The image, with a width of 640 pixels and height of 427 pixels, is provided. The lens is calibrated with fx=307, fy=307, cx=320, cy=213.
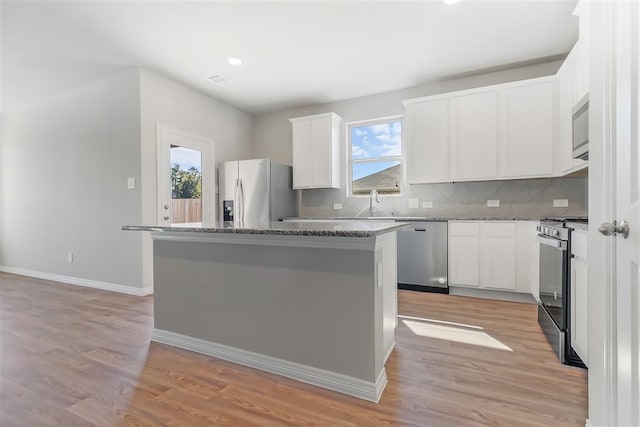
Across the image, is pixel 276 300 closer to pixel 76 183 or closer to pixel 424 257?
pixel 424 257

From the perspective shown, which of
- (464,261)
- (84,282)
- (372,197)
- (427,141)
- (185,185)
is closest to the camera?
(464,261)

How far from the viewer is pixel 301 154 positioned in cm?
463

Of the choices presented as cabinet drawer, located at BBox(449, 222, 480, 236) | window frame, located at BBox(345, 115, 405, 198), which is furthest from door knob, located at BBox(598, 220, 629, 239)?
window frame, located at BBox(345, 115, 405, 198)

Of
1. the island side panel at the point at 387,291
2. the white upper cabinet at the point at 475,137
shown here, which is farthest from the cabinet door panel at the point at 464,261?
the island side panel at the point at 387,291

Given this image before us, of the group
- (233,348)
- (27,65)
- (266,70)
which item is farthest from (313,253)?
(27,65)

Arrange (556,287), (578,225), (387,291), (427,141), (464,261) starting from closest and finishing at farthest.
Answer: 1. (578,225)
2. (387,291)
3. (556,287)
4. (464,261)
5. (427,141)

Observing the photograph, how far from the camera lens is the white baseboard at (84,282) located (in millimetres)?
3586

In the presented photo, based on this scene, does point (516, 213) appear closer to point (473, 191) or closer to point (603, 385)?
point (473, 191)

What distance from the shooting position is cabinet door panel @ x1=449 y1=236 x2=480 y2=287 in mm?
3332

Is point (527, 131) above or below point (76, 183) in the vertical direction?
above

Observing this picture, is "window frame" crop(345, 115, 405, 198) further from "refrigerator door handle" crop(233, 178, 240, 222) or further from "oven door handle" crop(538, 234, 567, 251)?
"oven door handle" crop(538, 234, 567, 251)

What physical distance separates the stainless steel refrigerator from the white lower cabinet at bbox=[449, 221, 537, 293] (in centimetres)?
237

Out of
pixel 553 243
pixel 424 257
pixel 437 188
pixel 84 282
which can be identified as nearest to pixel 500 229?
pixel 424 257

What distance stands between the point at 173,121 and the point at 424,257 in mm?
3518
